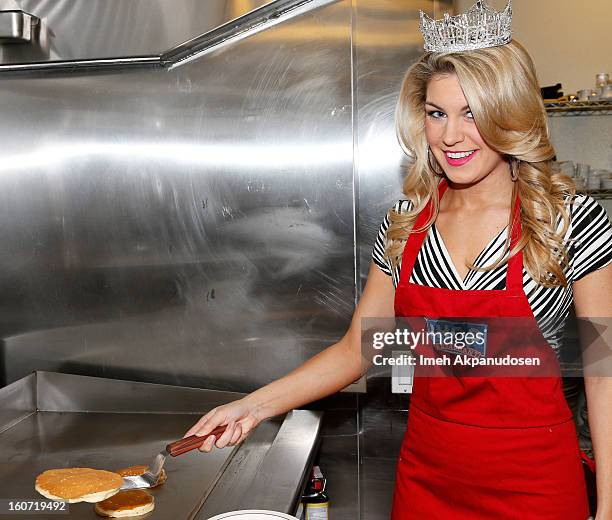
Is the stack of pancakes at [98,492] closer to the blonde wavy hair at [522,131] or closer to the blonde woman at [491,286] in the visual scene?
the blonde woman at [491,286]

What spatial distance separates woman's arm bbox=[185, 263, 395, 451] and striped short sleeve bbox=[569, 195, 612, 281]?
36 centimetres

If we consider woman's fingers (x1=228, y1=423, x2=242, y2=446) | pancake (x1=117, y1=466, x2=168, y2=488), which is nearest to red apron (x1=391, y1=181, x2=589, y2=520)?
woman's fingers (x1=228, y1=423, x2=242, y2=446)

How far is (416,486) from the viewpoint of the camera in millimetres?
1373

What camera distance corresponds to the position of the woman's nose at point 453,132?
1245 mm

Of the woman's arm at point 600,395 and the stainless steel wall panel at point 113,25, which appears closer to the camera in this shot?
the woman's arm at point 600,395

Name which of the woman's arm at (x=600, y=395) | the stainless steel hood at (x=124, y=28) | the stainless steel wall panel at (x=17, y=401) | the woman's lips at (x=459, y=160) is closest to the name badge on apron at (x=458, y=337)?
the woman's arm at (x=600, y=395)

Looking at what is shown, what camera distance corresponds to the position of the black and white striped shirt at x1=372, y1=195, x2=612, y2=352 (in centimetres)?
122

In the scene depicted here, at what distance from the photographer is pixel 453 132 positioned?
1.24m

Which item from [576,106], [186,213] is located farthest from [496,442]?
[576,106]

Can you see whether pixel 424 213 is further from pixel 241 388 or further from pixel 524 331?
pixel 241 388

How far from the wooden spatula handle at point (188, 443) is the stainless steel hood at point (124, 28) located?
107cm

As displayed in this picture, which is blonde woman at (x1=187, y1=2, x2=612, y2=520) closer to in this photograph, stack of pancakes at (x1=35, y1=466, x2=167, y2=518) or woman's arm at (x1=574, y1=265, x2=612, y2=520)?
woman's arm at (x1=574, y1=265, x2=612, y2=520)

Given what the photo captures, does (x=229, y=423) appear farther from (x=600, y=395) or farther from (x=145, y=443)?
(x=600, y=395)

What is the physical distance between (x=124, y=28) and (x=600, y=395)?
1455 mm
